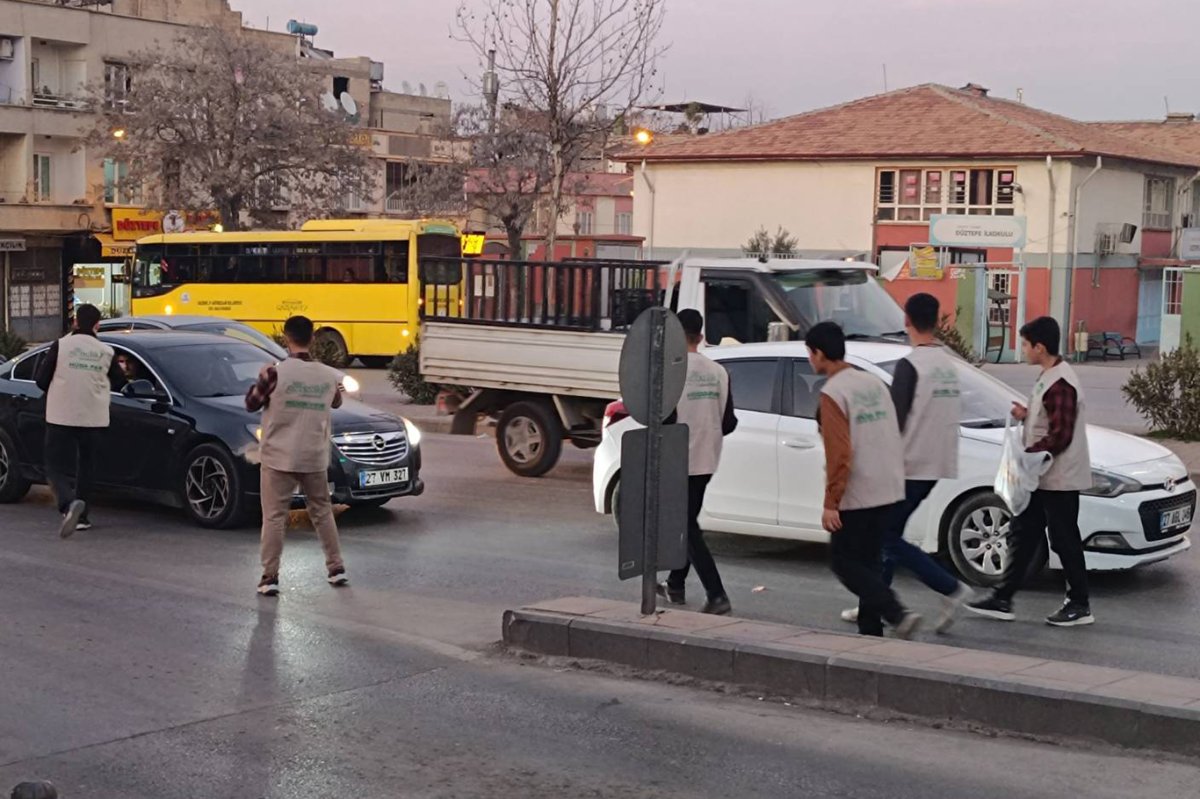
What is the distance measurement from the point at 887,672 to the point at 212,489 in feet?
22.8

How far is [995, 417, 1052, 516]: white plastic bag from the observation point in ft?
28.8

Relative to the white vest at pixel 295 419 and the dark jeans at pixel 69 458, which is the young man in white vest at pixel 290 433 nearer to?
the white vest at pixel 295 419

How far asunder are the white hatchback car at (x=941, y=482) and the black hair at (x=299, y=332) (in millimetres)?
2187

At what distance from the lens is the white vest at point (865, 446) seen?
26.3ft

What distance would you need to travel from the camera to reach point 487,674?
26.5 ft

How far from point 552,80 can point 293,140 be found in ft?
74.9

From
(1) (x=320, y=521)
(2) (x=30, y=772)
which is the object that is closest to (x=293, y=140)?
(1) (x=320, y=521)

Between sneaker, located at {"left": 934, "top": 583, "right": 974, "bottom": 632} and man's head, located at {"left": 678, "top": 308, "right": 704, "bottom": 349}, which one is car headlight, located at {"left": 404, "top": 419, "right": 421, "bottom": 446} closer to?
man's head, located at {"left": 678, "top": 308, "right": 704, "bottom": 349}

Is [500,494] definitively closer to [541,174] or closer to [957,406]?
[957,406]

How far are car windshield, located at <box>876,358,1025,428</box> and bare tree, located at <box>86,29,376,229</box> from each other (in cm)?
4047

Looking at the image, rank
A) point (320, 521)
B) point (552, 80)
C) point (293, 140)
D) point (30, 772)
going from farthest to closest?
1. point (293, 140)
2. point (552, 80)
3. point (320, 521)
4. point (30, 772)

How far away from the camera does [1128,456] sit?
33.4 ft

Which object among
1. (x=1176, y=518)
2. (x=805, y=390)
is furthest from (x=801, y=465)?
(x=1176, y=518)

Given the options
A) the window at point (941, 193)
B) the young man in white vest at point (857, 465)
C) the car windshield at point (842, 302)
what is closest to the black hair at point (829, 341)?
the young man in white vest at point (857, 465)
